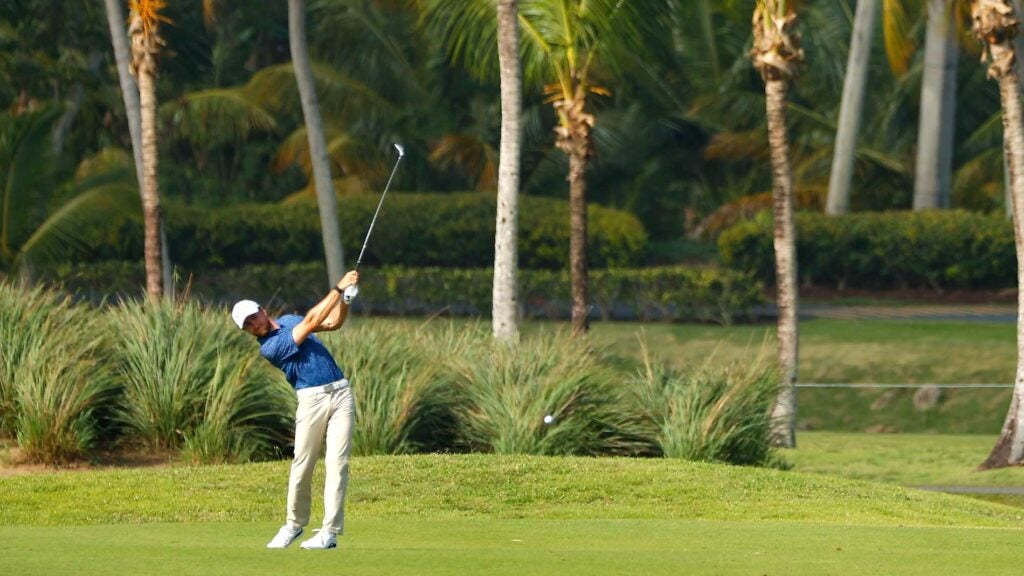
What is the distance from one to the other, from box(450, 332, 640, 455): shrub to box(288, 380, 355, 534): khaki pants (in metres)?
6.32

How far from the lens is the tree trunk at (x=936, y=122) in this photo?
3294 centimetres

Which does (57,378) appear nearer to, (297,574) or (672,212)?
(297,574)

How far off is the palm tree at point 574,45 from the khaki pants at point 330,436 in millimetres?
12058

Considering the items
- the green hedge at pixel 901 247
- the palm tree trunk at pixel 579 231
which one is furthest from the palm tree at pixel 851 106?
the palm tree trunk at pixel 579 231

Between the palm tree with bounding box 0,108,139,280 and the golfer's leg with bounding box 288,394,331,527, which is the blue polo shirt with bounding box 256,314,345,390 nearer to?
the golfer's leg with bounding box 288,394,331,527

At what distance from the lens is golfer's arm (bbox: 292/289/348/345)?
9703 millimetres

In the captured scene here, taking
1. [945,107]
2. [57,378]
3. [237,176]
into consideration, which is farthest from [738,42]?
[57,378]

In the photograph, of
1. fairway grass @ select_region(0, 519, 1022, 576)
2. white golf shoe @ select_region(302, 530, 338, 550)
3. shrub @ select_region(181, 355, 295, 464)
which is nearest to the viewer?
fairway grass @ select_region(0, 519, 1022, 576)

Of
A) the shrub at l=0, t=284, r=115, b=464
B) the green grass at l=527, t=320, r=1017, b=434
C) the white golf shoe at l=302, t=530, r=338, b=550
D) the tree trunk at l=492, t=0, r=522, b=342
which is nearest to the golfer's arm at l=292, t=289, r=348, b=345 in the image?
the white golf shoe at l=302, t=530, r=338, b=550

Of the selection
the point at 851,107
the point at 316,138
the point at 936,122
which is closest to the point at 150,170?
the point at 316,138

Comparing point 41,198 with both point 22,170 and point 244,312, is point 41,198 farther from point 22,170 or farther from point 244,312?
point 244,312

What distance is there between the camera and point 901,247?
32.0m

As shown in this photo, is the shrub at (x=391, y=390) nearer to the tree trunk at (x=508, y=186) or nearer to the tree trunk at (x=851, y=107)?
the tree trunk at (x=508, y=186)

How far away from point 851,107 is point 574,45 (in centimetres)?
1148
